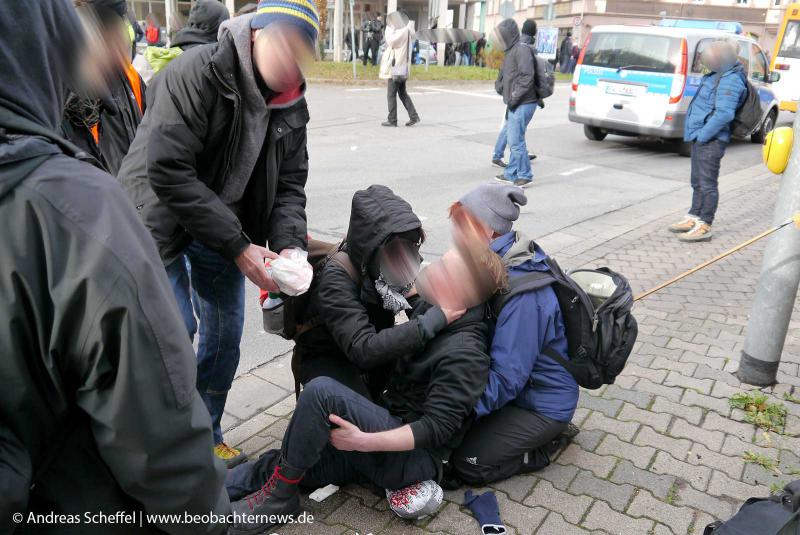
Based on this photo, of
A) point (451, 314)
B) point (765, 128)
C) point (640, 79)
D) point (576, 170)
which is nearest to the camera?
point (451, 314)

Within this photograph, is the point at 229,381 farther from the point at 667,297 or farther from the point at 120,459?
the point at 667,297

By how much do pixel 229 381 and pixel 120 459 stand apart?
1712 mm

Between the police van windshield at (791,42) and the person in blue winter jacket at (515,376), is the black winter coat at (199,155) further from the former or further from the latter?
the police van windshield at (791,42)

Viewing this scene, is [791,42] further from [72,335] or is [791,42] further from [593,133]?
[72,335]

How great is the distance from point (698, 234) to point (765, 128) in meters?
8.02

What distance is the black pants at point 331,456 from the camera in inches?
95.9

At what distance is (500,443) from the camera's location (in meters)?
2.72

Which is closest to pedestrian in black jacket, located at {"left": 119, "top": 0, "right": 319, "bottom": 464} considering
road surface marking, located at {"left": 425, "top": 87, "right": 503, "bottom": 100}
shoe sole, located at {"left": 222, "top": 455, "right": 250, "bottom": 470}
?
shoe sole, located at {"left": 222, "top": 455, "right": 250, "bottom": 470}

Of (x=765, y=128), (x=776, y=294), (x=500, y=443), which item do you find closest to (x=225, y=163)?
(x=500, y=443)

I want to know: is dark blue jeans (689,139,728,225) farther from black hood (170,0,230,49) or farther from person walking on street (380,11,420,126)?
person walking on street (380,11,420,126)

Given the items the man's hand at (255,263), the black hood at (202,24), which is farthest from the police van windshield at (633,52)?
the man's hand at (255,263)

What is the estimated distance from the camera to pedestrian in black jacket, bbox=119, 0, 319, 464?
7.36 ft

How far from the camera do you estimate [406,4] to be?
41.9 m

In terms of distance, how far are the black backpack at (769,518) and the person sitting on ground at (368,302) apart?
1115 millimetres
